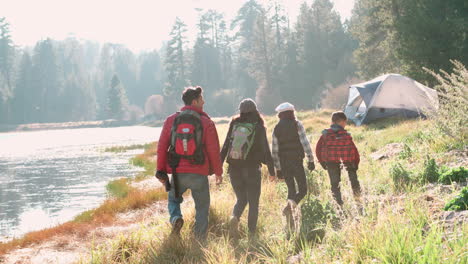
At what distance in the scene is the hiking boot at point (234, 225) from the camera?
6152 millimetres

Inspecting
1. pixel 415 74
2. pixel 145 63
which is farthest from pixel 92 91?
pixel 415 74

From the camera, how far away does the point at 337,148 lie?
260 inches

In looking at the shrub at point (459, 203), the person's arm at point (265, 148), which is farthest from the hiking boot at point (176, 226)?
the shrub at point (459, 203)

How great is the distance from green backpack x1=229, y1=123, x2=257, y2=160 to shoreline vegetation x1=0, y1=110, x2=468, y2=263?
1.06 meters

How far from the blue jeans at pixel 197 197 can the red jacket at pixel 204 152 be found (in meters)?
0.09

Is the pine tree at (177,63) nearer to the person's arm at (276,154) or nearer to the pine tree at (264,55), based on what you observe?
the pine tree at (264,55)

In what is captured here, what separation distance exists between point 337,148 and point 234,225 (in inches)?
74.4

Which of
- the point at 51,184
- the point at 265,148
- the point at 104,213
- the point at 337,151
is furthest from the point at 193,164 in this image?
the point at 51,184

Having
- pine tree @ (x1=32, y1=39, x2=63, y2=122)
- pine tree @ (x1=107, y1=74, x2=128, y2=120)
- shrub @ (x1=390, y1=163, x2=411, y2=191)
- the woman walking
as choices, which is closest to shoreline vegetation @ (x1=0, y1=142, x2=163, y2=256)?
the woman walking

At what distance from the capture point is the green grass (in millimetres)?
3637

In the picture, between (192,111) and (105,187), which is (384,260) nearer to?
(192,111)

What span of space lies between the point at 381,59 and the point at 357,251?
3437 centimetres

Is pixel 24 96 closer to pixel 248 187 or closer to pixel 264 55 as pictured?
pixel 264 55

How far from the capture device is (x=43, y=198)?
14664 mm
